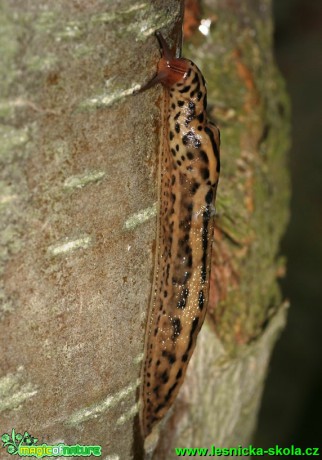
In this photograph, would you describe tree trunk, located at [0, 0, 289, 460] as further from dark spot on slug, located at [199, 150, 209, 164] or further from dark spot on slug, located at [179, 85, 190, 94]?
dark spot on slug, located at [199, 150, 209, 164]

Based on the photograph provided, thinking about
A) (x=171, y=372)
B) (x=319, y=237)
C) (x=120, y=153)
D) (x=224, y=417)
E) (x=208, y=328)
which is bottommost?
(x=319, y=237)

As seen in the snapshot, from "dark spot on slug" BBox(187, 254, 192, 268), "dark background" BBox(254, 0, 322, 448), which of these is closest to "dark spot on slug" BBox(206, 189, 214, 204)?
"dark spot on slug" BBox(187, 254, 192, 268)

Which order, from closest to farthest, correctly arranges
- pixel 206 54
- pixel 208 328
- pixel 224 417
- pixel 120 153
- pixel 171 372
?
pixel 120 153
pixel 171 372
pixel 208 328
pixel 224 417
pixel 206 54

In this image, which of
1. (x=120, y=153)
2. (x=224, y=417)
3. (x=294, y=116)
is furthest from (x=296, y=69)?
(x=120, y=153)

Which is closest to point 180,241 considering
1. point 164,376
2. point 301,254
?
point 164,376

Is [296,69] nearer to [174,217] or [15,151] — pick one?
[174,217]

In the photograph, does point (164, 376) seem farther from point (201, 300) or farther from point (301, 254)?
point (301, 254)

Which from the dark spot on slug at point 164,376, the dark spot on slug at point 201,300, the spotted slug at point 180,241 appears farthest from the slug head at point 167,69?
the dark spot on slug at point 164,376
